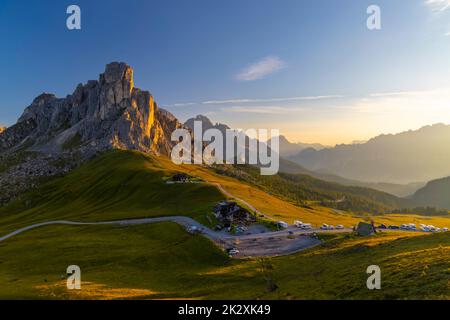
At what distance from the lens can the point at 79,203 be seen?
170m

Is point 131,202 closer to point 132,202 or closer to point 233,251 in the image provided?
point 132,202

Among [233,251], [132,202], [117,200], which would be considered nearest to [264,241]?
[233,251]

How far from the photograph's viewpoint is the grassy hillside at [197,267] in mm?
40969

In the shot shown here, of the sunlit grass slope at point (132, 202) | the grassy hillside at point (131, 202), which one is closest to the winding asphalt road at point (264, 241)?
the sunlit grass slope at point (132, 202)

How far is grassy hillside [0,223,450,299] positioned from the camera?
40969 mm

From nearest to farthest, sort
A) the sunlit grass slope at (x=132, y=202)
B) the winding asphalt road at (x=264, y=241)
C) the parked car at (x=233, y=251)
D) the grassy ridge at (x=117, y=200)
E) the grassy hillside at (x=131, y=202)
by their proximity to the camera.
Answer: the parked car at (x=233, y=251) < the winding asphalt road at (x=264, y=241) < the sunlit grass slope at (x=132, y=202) < the grassy hillside at (x=131, y=202) < the grassy ridge at (x=117, y=200)

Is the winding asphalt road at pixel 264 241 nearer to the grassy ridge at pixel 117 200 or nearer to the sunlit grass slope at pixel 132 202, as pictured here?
the sunlit grass slope at pixel 132 202

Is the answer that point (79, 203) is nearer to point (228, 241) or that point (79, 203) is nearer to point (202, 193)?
point (202, 193)

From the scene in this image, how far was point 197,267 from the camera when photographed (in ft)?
243

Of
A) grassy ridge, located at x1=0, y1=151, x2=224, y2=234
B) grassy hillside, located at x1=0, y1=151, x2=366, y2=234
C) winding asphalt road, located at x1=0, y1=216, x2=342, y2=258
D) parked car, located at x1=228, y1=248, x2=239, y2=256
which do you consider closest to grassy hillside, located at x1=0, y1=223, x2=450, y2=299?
parked car, located at x1=228, y1=248, x2=239, y2=256

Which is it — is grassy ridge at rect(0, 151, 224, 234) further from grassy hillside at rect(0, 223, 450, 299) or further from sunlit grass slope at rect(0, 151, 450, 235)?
grassy hillside at rect(0, 223, 450, 299)
